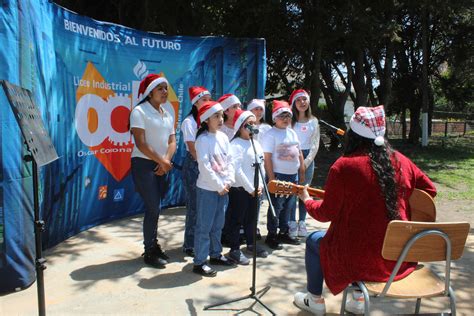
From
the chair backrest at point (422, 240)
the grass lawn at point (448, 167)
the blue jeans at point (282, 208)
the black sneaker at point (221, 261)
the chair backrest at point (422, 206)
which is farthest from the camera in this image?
the grass lawn at point (448, 167)

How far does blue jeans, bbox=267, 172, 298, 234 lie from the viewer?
17.3ft

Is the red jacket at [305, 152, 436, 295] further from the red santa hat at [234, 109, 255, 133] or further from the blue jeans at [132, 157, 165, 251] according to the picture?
the blue jeans at [132, 157, 165, 251]

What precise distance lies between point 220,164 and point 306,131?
1.81 m

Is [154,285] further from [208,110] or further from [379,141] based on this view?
[379,141]

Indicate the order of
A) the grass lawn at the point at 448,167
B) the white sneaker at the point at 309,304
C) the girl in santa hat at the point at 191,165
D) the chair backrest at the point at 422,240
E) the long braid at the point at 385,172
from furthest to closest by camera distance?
the grass lawn at the point at 448,167, the girl in santa hat at the point at 191,165, the white sneaker at the point at 309,304, the long braid at the point at 385,172, the chair backrest at the point at 422,240

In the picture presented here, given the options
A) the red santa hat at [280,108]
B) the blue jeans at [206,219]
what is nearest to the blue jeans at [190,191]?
the blue jeans at [206,219]

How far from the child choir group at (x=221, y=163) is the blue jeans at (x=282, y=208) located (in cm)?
1

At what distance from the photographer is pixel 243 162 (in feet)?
15.5

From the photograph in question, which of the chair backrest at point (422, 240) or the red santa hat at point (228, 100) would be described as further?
the red santa hat at point (228, 100)

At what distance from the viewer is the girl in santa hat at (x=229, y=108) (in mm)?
4949

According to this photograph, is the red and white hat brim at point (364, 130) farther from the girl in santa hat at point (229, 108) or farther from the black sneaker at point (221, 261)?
the black sneaker at point (221, 261)

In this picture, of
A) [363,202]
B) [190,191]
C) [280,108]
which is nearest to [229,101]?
[280,108]

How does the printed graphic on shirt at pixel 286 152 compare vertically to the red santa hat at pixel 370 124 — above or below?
below

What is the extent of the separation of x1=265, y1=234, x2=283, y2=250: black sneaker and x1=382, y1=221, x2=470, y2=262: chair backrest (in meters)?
2.69
